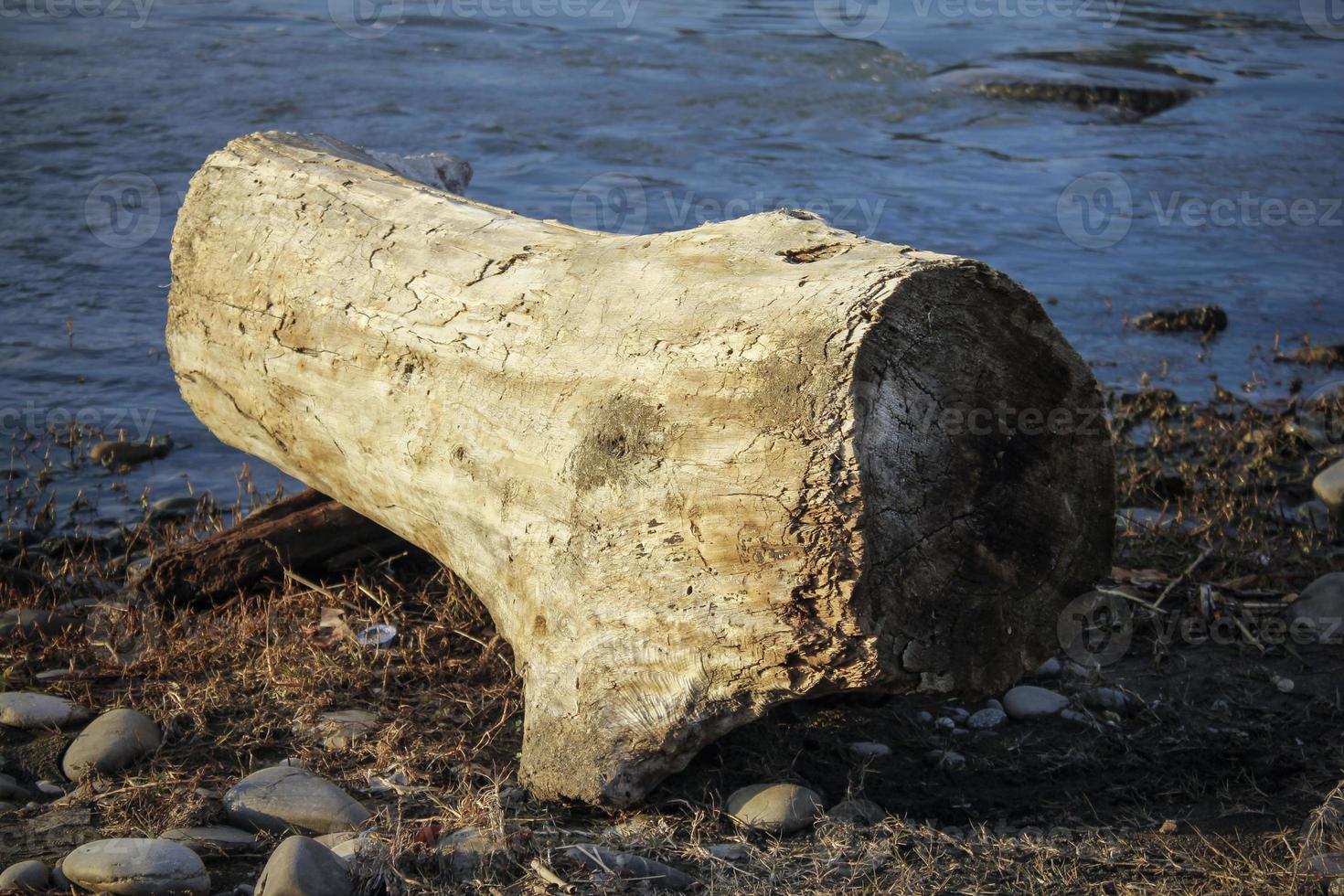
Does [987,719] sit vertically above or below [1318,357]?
below

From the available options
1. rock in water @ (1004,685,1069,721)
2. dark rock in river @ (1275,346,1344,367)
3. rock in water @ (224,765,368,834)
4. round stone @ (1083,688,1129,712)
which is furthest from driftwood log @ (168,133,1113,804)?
dark rock in river @ (1275,346,1344,367)

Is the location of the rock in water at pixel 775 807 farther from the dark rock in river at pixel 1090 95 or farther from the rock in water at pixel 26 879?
the dark rock in river at pixel 1090 95

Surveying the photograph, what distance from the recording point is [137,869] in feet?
9.71

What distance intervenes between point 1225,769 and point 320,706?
106 inches

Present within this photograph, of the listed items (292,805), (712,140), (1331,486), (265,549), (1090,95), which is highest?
(1090,95)

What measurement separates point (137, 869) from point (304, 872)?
0.41 m

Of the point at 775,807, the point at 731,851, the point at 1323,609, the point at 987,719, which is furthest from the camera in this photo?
the point at 1323,609

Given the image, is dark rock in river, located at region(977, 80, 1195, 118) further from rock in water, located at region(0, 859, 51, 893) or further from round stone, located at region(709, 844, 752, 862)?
rock in water, located at region(0, 859, 51, 893)

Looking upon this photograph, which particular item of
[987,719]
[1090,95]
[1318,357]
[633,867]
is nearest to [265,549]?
[633,867]

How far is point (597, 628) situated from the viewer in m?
3.32

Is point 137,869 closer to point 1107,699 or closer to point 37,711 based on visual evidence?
point 37,711

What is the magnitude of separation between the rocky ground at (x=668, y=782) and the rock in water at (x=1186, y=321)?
329 cm

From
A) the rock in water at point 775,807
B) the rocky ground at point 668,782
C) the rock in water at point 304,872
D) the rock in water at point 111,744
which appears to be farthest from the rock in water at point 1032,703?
the rock in water at point 111,744

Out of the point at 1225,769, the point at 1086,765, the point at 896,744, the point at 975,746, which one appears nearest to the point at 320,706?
the point at 896,744
